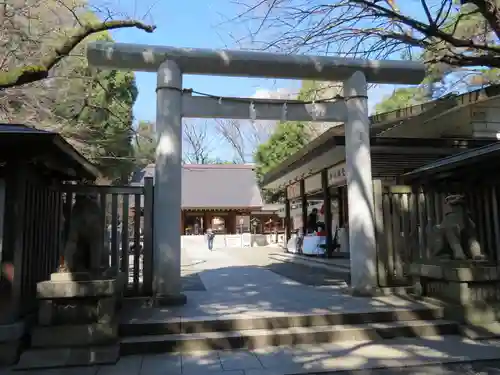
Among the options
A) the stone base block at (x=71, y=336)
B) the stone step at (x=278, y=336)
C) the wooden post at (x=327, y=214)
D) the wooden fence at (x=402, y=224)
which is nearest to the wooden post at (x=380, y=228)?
the wooden fence at (x=402, y=224)

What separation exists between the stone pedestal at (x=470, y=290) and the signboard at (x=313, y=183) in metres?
8.03

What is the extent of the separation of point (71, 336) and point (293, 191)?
45.2 feet

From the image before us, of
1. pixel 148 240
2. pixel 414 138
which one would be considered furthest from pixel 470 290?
pixel 414 138

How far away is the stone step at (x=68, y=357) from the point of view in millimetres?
4156

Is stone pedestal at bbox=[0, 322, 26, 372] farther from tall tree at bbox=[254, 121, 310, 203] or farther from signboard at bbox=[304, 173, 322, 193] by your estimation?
tall tree at bbox=[254, 121, 310, 203]

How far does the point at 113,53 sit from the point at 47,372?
4.56 meters

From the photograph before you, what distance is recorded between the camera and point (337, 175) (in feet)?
38.4

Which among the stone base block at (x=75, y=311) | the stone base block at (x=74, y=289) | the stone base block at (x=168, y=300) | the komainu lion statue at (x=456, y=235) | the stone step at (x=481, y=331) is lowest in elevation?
the stone step at (x=481, y=331)

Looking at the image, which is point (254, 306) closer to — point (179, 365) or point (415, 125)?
point (179, 365)

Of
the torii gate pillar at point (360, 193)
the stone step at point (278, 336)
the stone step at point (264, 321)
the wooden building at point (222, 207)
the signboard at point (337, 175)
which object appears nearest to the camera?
the stone step at point (278, 336)

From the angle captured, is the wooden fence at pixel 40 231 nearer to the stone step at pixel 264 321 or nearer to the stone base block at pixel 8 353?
the stone base block at pixel 8 353

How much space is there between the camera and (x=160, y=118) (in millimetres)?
6207

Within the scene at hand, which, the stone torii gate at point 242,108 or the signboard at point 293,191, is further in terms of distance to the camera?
the signboard at point 293,191

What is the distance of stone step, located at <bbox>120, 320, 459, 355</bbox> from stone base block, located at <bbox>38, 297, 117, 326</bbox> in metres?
0.41
